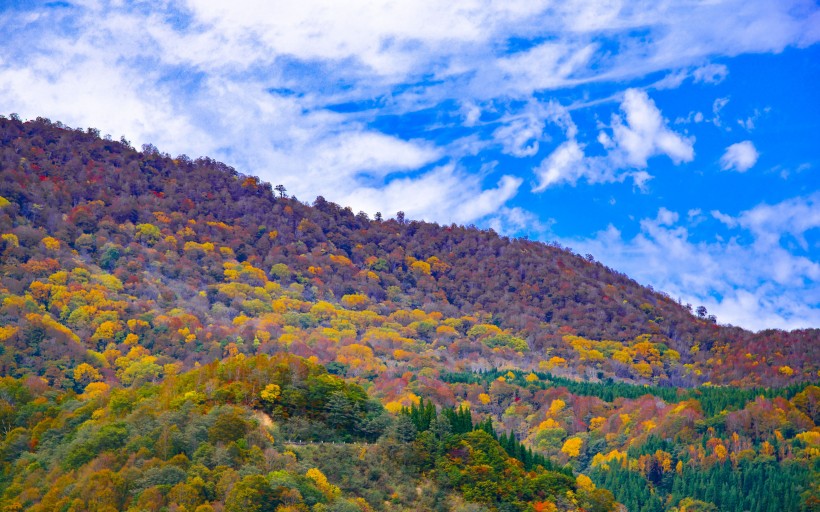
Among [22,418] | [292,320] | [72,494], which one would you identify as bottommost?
[72,494]

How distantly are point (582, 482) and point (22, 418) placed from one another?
61072 millimetres

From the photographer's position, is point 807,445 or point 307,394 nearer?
point 307,394

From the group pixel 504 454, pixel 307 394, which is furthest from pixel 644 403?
pixel 307 394

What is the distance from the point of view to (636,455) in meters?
128

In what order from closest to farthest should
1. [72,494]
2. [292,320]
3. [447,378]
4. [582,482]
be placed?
[72,494], [582,482], [447,378], [292,320]

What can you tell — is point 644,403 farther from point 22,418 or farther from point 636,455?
point 22,418

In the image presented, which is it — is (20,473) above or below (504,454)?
below

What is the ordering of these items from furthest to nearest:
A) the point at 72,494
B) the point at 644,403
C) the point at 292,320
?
1. the point at 292,320
2. the point at 644,403
3. the point at 72,494

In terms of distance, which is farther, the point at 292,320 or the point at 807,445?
the point at 292,320

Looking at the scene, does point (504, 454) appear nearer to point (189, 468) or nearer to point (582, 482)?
point (582, 482)

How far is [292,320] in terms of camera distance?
187 meters

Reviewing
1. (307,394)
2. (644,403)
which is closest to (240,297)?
(644,403)

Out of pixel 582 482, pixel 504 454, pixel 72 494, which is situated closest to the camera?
pixel 72 494

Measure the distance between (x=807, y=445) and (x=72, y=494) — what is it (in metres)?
91.6
